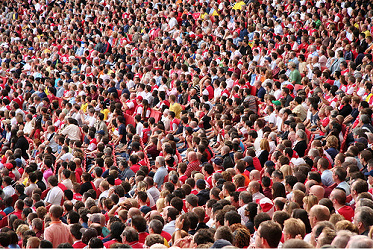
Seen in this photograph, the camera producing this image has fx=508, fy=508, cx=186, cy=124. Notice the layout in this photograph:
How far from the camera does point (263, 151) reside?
35.1ft

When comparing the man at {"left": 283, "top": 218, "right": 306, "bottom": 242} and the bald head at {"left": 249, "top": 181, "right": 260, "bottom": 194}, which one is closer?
the man at {"left": 283, "top": 218, "right": 306, "bottom": 242}

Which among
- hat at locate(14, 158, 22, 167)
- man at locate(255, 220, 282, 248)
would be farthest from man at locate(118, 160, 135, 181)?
man at locate(255, 220, 282, 248)

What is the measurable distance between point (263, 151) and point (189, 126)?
114 inches

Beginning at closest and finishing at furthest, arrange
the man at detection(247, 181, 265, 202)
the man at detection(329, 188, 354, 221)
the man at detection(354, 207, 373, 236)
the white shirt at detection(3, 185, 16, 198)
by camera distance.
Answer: the man at detection(354, 207, 373, 236) → the man at detection(329, 188, 354, 221) → the man at detection(247, 181, 265, 202) → the white shirt at detection(3, 185, 16, 198)

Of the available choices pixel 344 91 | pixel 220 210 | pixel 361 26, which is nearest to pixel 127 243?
pixel 220 210

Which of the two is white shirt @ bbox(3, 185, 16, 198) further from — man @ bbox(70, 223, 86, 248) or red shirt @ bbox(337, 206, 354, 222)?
red shirt @ bbox(337, 206, 354, 222)

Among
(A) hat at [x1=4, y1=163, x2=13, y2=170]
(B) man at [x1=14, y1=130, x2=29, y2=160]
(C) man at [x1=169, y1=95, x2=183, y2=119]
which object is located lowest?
(A) hat at [x1=4, y1=163, x2=13, y2=170]

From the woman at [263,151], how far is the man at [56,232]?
4702 mm

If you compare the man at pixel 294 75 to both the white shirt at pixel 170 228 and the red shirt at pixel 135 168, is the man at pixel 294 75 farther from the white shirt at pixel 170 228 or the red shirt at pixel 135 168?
the white shirt at pixel 170 228

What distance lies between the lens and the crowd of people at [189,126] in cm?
696

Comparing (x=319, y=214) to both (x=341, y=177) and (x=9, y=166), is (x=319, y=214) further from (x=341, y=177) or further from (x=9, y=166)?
(x=9, y=166)

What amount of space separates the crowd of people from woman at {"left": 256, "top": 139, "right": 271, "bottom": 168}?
0.07 feet

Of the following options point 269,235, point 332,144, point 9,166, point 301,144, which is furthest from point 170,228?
point 9,166

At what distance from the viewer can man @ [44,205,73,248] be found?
714 centimetres
